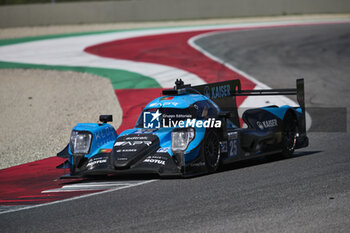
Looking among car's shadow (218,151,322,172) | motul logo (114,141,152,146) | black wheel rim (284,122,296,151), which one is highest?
motul logo (114,141,152,146)

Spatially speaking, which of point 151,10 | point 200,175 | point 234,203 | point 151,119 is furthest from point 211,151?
point 151,10

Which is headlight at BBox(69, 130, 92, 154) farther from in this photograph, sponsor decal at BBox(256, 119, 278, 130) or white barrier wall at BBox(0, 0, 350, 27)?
white barrier wall at BBox(0, 0, 350, 27)

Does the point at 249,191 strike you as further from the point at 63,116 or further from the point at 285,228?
the point at 63,116

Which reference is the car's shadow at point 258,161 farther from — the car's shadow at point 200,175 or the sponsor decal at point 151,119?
the sponsor decal at point 151,119

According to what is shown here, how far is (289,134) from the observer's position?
38.1 ft

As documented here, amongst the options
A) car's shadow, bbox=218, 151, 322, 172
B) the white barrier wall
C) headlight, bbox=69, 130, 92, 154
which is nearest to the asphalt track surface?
car's shadow, bbox=218, 151, 322, 172

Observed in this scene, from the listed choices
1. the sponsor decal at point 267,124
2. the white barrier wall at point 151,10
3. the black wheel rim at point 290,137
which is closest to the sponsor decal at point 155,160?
the sponsor decal at point 267,124

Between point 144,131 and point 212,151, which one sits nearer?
point 212,151

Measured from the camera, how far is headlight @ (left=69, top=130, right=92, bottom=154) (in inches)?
382

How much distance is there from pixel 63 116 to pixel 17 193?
7290 mm

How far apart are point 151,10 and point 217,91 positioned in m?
27.5

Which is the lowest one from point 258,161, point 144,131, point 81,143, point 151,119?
point 258,161

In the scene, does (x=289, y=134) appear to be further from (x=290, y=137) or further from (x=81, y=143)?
(x=81, y=143)

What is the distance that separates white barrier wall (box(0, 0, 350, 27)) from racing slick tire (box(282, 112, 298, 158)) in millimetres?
26662
